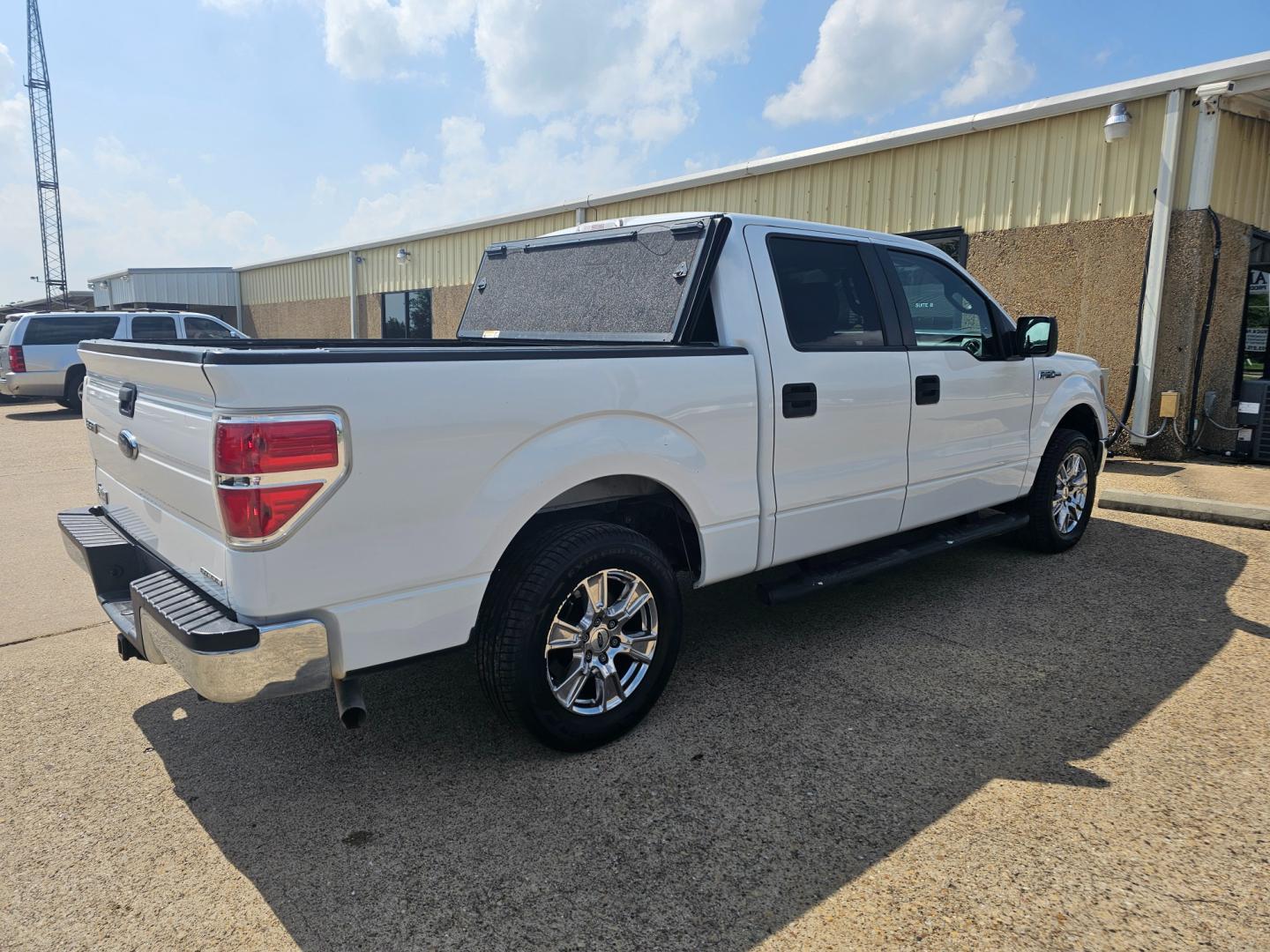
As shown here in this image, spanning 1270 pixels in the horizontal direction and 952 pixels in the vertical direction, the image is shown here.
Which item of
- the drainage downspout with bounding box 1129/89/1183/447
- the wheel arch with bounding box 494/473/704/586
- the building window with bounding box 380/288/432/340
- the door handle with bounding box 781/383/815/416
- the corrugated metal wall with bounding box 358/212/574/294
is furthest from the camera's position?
the building window with bounding box 380/288/432/340

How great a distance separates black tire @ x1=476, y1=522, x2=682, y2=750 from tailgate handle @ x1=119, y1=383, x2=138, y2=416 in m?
1.37

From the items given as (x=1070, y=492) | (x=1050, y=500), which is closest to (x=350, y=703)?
(x=1050, y=500)

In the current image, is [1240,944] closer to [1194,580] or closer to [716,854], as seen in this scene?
[716,854]

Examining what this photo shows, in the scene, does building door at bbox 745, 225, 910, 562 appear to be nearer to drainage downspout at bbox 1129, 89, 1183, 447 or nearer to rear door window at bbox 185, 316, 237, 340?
drainage downspout at bbox 1129, 89, 1183, 447

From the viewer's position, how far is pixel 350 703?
2.61 m

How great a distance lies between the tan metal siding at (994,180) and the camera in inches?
344

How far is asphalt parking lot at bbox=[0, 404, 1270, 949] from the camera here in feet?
7.61

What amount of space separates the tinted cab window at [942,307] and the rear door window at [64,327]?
1517cm

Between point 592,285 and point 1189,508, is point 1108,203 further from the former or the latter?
point 592,285

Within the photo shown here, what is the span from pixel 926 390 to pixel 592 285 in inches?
68.3

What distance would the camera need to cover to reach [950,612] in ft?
15.2

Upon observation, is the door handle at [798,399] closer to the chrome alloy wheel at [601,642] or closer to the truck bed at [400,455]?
the truck bed at [400,455]

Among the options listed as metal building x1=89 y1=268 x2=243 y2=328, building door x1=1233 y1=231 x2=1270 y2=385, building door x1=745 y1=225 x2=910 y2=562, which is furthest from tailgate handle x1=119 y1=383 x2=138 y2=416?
metal building x1=89 y1=268 x2=243 y2=328

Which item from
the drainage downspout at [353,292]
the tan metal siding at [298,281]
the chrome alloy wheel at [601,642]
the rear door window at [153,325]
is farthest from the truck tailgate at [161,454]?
the tan metal siding at [298,281]
